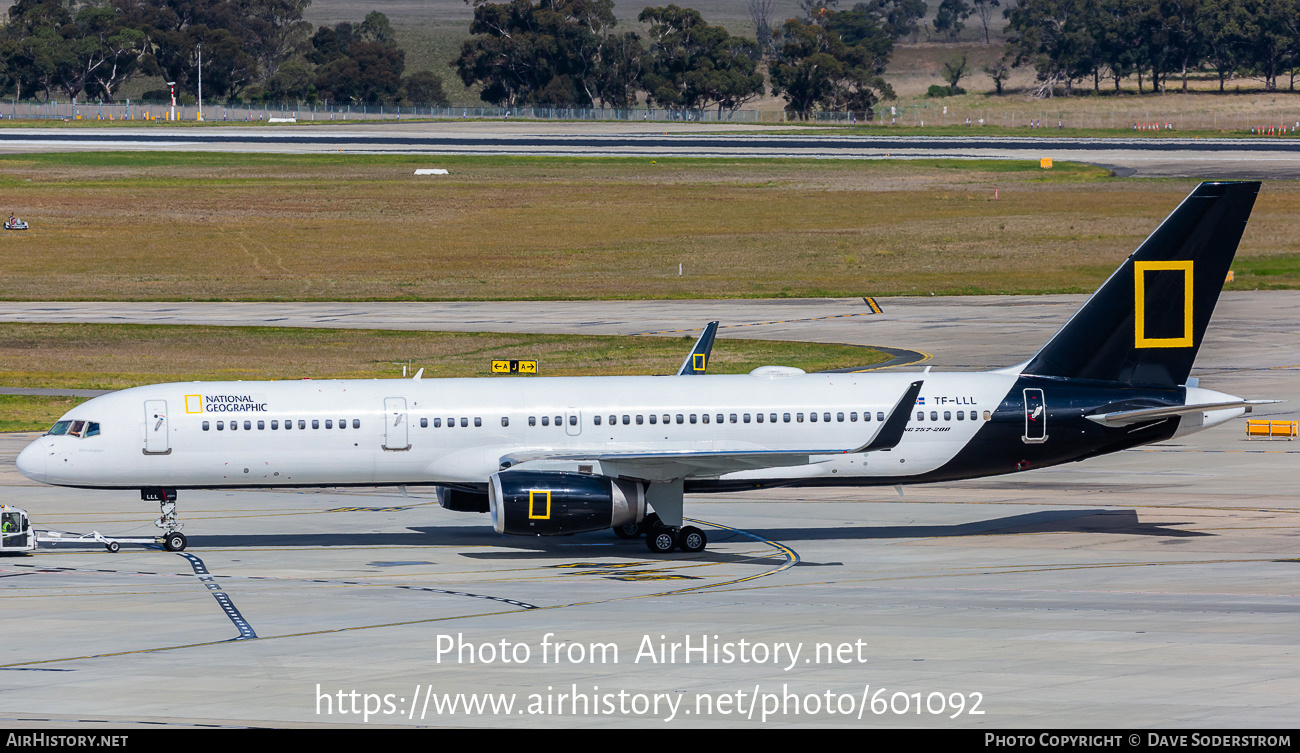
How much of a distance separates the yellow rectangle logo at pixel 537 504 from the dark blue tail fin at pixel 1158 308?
12910 mm

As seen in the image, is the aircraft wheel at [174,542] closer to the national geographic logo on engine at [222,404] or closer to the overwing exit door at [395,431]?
the national geographic logo on engine at [222,404]

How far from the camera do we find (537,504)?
107 feet

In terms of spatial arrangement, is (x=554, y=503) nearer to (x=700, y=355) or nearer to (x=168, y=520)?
(x=700, y=355)

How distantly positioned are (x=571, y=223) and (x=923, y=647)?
307 feet

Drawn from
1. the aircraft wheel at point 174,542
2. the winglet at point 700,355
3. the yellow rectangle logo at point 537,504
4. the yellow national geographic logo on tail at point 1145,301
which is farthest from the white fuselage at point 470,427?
the winglet at point 700,355

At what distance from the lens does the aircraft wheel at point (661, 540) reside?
34.9 metres

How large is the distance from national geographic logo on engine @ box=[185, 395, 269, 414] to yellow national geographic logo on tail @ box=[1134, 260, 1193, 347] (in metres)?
21.4

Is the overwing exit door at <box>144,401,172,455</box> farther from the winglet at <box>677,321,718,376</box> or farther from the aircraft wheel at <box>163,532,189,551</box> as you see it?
the winglet at <box>677,321,718,376</box>

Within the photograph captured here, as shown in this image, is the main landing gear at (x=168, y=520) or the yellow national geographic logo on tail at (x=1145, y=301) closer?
the main landing gear at (x=168, y=520)

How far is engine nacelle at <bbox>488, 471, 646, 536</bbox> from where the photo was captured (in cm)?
3255

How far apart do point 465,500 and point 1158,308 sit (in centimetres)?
1781

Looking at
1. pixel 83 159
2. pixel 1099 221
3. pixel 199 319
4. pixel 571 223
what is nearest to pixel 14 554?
pixel 199 319

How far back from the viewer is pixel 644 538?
37.2 metres
